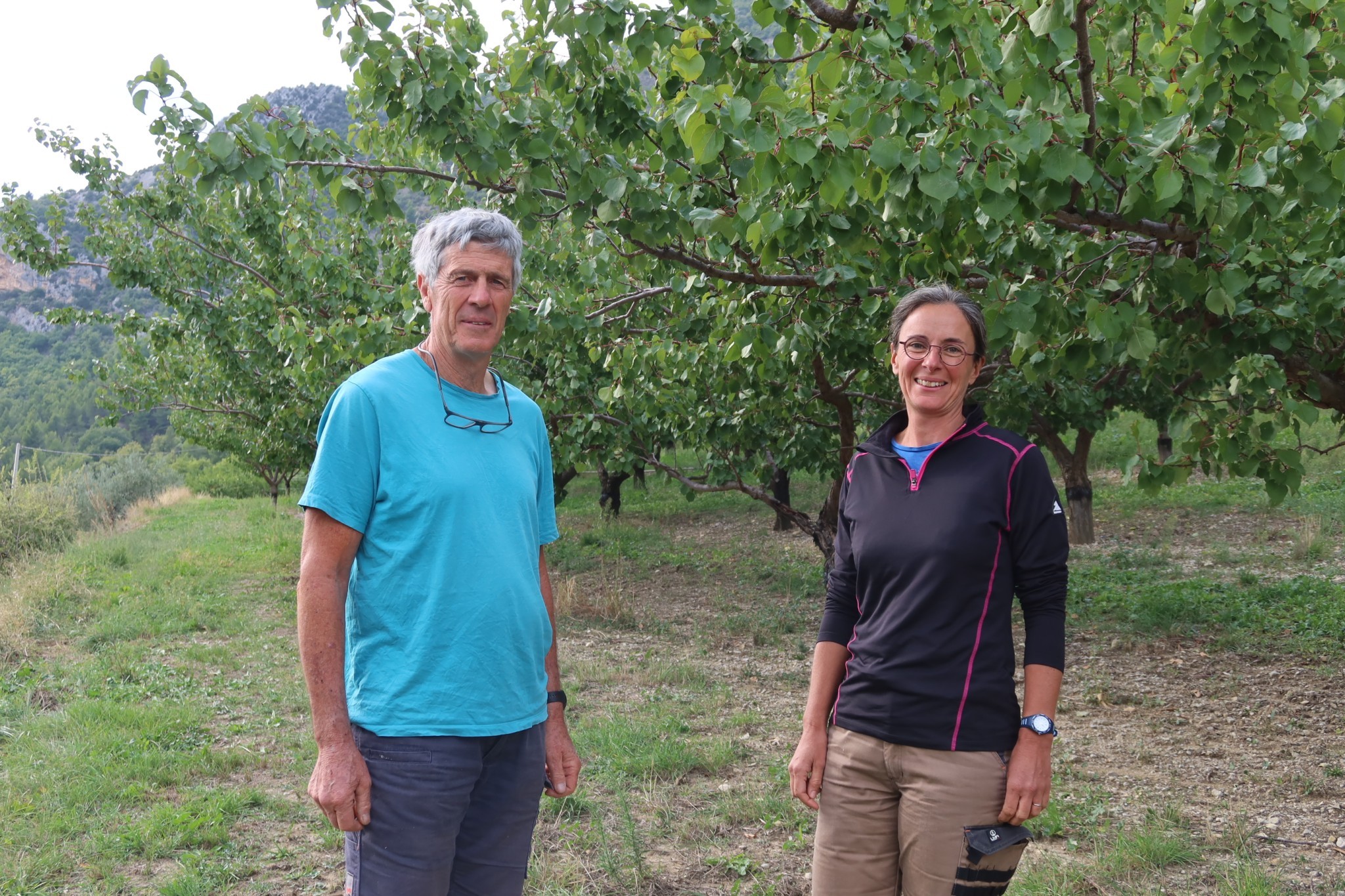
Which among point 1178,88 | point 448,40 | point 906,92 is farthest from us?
point 448,40

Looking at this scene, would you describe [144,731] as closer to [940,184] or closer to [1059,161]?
[940,184]

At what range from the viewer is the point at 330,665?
1975 mm

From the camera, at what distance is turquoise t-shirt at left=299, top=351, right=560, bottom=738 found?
201 centimetres

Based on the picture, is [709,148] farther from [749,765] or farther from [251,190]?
[749,765]

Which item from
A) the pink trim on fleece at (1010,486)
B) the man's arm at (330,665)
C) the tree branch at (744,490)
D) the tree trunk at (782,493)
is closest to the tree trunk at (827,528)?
the tree branch at (744,490)

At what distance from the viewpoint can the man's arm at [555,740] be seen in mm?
2420

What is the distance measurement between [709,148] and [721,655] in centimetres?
621

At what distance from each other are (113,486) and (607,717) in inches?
1032

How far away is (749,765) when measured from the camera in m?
5.26

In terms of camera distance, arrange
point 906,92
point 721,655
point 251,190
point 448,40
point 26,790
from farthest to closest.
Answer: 1. point 721,655
2. point 26,790
3. point 448,40
4. point 251,190
5. point 906,92

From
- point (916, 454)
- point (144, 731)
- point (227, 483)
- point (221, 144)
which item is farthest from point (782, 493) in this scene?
point (227, 483)

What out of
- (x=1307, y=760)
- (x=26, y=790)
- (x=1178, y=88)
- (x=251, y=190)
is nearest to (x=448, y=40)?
(x=251, y=190)

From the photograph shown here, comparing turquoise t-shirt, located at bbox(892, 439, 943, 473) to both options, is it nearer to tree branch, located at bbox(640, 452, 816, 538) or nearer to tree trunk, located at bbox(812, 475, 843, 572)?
tree trunk, located at bbox(812, 475, 843, 572)

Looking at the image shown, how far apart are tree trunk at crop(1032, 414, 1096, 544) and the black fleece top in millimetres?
12124
